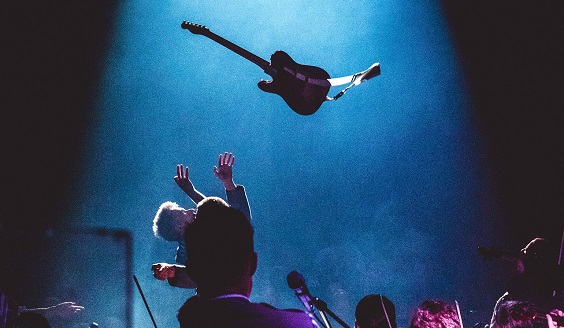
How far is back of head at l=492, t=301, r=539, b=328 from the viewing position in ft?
7.65

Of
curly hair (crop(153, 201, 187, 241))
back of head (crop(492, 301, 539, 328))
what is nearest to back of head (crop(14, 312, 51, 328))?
curly hair (crop(153, 201, 187, 241))

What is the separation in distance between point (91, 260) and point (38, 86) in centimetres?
303

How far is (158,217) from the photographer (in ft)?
11.6

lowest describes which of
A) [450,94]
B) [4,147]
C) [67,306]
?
[67,306]

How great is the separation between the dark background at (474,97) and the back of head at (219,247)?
663 centimetres

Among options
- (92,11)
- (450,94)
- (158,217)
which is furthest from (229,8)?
(158,217)

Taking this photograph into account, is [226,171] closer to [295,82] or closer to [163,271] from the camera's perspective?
[163,271]

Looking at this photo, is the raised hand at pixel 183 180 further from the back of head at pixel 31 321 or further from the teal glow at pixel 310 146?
the teal glow at pixel 310 146

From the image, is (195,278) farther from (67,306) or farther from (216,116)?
(216,116)

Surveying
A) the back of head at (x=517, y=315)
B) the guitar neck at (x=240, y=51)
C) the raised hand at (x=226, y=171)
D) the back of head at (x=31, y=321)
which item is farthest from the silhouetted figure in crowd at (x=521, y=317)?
the guitar neck at (x=240, y=51)

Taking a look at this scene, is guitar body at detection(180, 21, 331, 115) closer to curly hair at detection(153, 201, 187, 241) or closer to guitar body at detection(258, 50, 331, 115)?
guitar body at detection(258, 50, 331, 115)

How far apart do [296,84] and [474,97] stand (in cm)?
542

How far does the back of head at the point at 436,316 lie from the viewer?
2.42 meters

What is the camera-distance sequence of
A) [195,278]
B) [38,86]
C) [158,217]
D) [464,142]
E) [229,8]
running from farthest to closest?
[229,8], [464,142], [38,86], [158,217], [195,278]
